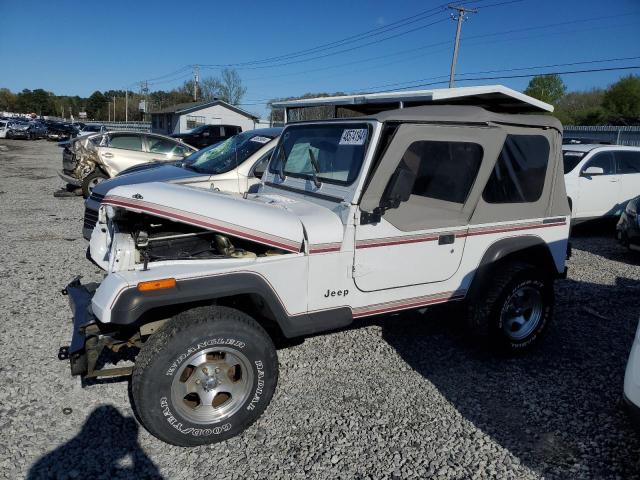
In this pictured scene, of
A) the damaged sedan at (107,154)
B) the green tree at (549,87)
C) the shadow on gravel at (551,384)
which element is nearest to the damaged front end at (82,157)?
the damaged sedan at (107,154)

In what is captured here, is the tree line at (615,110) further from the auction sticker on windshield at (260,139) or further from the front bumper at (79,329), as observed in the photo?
the front bumper at (79,329)

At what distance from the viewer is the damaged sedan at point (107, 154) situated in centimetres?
1097

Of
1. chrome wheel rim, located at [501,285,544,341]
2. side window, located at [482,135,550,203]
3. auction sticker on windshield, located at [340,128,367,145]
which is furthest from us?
chrome wheel rim, located at [501,285,544,341]

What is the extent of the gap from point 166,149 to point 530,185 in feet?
32.9

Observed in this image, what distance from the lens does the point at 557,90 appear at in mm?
61219

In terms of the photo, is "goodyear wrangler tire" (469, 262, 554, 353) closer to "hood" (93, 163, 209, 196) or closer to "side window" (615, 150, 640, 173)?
"hood" (93, 163, 209, 196)

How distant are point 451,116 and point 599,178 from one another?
747cm

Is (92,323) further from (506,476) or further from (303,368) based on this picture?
(506,476)

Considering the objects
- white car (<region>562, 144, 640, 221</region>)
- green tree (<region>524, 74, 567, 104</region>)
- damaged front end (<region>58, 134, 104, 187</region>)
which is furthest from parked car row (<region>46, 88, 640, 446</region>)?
green tree (<region>524, 74, 567, 104</region>)

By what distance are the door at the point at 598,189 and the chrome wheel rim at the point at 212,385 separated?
327 inches

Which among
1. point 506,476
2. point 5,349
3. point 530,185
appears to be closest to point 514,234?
point 530,185

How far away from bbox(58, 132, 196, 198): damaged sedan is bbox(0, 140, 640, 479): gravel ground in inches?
255

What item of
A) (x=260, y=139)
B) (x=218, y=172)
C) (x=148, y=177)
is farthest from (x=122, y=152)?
→ (x=218, y=172)

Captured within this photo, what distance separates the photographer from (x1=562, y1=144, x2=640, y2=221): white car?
9.03m
